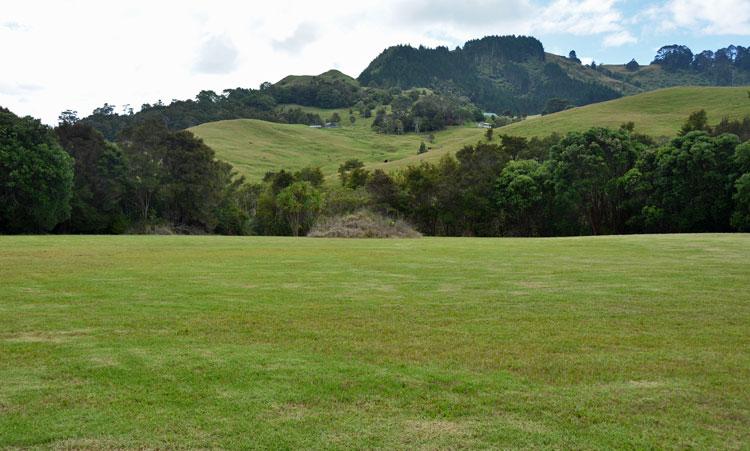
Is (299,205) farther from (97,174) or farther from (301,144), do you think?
(301,144)

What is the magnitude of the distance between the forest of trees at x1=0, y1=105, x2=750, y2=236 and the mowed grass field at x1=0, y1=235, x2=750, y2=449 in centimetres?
3565

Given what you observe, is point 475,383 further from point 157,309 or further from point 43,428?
point 157,309

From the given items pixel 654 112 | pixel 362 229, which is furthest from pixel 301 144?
pixel 362 229

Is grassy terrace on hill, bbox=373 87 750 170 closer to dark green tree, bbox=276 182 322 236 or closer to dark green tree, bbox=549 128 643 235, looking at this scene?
dark green tree, bbox=276 182 322 236

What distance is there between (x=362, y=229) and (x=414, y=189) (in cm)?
2133

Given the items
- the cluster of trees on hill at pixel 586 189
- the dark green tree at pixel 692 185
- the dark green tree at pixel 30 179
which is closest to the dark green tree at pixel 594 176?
the cluster of trees on hill at pixel 586 189

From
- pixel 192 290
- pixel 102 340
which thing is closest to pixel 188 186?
pixel 192 290

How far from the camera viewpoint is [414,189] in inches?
2783

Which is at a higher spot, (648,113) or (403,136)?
(403,136)

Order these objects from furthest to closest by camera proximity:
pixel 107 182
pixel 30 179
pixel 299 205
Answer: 1. pixel 299 205
2. pixel 107 182
3. pixel 30 179

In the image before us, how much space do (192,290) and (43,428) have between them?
9831mm

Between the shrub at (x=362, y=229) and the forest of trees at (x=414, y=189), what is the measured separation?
528 inches

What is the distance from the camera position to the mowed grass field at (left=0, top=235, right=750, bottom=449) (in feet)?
22.1

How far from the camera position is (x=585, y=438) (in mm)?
6590
